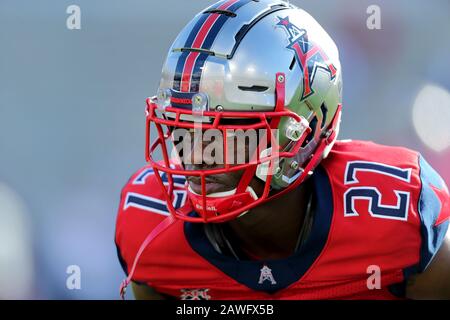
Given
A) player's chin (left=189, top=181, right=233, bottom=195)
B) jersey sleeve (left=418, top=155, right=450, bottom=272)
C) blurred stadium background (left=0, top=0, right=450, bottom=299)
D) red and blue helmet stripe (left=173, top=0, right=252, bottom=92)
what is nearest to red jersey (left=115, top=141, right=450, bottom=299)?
jersey sleeve (left=418, top=155, right=450, bottom=272)

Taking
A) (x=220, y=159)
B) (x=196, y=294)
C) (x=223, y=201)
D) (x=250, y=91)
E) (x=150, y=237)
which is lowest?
(x=196, y=294)

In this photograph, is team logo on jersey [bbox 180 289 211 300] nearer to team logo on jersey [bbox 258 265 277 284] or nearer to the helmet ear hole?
team logo on jersey [bbox 258 265 277 284]

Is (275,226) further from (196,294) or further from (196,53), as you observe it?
(196,53)

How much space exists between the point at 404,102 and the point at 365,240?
125 centimetres

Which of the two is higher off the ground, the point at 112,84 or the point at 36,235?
the point at 112,84

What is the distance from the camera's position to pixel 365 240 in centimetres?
190

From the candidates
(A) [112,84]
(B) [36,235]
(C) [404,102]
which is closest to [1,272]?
(B) [36,235]

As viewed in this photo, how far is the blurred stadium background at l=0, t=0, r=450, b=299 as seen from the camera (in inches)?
117

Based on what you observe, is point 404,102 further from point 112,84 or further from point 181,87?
point 181,87

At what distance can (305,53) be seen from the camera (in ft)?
6.10

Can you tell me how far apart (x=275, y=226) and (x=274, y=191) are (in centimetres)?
13

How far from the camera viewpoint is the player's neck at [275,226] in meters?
1.97

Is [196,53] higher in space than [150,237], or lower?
higher

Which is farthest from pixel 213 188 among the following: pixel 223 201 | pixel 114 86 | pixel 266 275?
pixel 114 86
